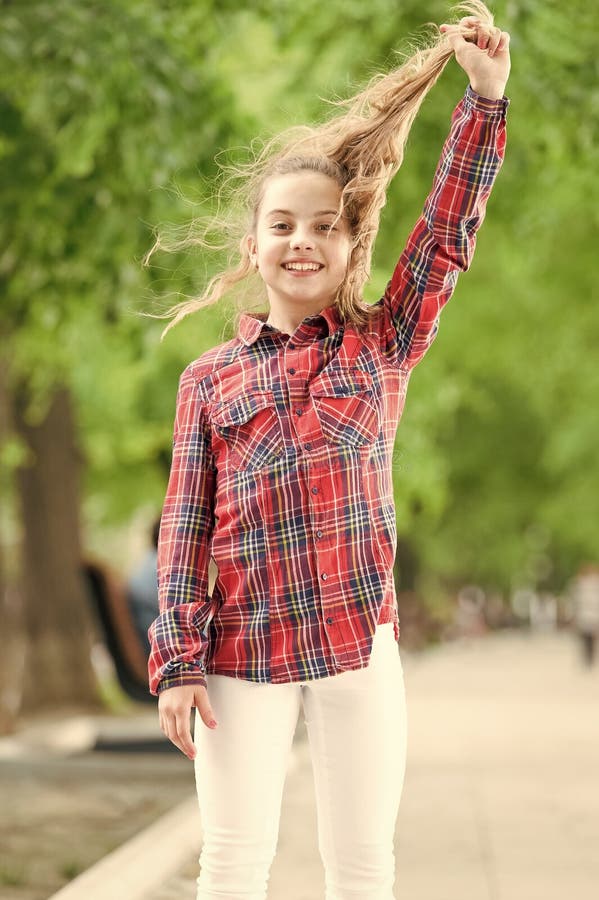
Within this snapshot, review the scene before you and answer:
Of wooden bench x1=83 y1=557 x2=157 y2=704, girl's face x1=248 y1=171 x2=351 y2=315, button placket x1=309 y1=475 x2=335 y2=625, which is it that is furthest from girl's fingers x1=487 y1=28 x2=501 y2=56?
wooden bench x1=83 y1=557 x2=157 y2=704

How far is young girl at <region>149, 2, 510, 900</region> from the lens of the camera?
3.13 meters

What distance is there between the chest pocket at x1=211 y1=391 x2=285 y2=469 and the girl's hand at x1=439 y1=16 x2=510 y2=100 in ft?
2.54

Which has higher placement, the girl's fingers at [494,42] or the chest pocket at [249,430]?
the girl's fingers at [494,42]

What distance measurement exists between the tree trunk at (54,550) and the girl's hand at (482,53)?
521 inches

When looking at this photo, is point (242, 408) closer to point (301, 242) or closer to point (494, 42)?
point (301, 242)

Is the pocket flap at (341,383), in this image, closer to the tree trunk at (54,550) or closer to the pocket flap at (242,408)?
the pocket flap at (242,408)

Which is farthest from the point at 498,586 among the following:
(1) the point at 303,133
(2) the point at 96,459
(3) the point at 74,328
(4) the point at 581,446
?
(1) the point at 303,133

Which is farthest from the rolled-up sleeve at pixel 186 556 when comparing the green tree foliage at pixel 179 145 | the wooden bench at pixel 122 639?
the wooden bench at pixel 122 639

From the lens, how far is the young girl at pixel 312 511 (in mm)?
3131

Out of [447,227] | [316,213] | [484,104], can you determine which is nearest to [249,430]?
[316,213]

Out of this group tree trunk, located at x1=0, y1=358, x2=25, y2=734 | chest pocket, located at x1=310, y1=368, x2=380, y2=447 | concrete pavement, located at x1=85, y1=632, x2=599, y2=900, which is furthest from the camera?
tree trunk, located at x1=0, y1=358, x2=25, y2=734

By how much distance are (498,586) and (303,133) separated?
75.6m

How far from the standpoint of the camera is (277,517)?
10.4 ft

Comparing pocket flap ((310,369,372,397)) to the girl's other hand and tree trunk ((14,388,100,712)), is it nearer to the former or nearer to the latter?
the girl's other hand
